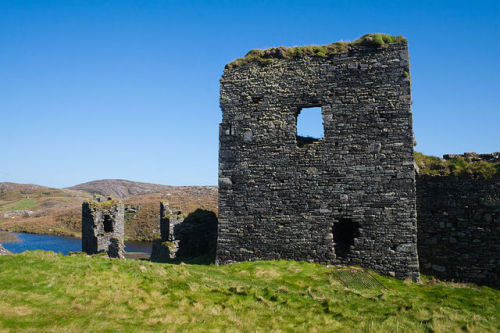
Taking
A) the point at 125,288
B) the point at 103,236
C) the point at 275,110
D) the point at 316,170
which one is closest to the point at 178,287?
the point at 125,288

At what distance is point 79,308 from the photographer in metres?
8.36

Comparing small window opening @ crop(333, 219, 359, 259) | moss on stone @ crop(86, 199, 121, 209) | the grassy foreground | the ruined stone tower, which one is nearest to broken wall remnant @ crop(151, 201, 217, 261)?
the ruined stone tower

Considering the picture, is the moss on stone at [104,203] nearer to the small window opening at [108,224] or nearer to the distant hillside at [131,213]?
the small window opening at [108,224]

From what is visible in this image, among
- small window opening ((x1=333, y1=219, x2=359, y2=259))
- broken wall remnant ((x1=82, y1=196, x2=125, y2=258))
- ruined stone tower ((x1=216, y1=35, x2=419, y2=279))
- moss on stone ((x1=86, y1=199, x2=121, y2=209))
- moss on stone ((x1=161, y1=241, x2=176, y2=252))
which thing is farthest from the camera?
moss on stone ((x1=86, y1=199, x2=121, y2=209))

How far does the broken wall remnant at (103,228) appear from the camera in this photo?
67.9 feet

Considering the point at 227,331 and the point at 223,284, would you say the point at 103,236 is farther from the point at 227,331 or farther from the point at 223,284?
the point at 227,331

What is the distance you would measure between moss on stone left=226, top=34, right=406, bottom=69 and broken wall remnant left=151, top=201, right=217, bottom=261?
25.8 feet

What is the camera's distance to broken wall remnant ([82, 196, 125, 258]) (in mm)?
20688

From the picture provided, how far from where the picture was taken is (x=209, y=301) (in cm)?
954

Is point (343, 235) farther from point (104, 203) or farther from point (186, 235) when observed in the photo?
point (104, 203)

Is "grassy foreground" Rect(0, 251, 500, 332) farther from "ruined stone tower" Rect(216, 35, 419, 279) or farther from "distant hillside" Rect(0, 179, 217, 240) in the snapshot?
"distant hillside" Rect(0, 179, 217, 240)

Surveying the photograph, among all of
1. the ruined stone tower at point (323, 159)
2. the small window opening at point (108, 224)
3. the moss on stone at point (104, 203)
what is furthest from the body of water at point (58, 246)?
the ruined stone tower at point (323, 159)

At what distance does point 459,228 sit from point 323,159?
5.74 m

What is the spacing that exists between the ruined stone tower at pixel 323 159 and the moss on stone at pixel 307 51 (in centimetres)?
4
